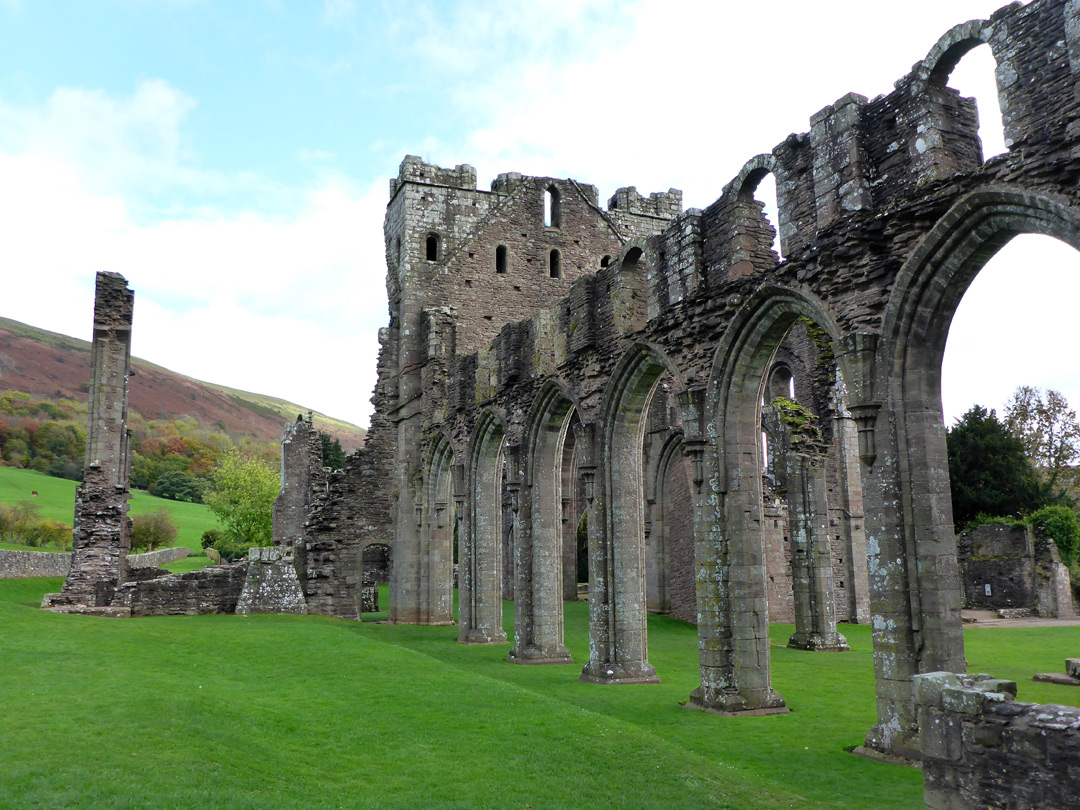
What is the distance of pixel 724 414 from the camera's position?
10547 millimetres

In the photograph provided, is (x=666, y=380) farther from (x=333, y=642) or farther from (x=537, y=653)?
(x=333, y=642)

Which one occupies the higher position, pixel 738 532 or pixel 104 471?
pixel 104 471

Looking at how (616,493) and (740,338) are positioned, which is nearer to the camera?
(740,338)

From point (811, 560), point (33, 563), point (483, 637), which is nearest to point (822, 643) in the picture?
point (811, 560)

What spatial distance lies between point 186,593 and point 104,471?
12.8 ft

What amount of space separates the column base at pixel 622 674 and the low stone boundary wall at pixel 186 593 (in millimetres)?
11654

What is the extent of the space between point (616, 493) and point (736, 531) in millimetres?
3065

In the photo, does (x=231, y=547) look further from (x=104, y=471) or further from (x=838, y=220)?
(x=838, y=220)

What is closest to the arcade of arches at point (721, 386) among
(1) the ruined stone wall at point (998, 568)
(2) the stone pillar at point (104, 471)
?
(2) the stone pillar at point (104, 471)

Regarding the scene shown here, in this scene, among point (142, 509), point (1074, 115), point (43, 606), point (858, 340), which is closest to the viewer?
point (1074, 115)

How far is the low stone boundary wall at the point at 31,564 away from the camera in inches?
1021

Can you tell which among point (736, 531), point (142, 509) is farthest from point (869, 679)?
point (142, 509)

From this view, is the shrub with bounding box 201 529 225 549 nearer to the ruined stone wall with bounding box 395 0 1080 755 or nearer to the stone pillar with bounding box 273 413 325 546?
the stone pillar with bounding box 273 413 325 546

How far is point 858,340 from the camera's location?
8164 mm
